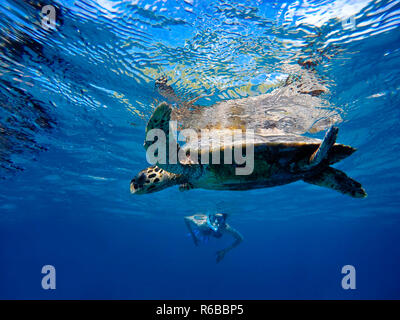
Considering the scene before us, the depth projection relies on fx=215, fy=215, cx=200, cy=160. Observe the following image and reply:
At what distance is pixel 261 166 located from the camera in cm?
433

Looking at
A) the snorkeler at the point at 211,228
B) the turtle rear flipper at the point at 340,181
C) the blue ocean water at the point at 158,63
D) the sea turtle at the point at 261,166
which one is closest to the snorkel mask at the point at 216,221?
the snorkeler at the point at 211,228

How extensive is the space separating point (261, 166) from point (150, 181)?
227 centimetres

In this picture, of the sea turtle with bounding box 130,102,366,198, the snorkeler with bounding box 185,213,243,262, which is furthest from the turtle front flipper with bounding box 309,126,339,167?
the snorkeler with bounding box 185,213,243,262

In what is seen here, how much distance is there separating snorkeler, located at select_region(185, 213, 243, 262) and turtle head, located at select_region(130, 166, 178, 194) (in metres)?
8.77

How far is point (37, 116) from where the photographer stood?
9680 mm

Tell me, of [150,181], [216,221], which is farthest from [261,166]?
[216,221]

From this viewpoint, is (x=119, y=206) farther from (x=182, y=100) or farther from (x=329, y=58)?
(x=329, y=58)

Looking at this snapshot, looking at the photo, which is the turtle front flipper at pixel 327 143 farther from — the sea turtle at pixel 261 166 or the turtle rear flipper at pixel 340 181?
the turtle rear flipper at pixel 340 181

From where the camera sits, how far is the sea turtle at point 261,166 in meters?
3.94
